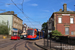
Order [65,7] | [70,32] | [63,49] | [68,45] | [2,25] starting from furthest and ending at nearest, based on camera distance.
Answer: [2,25], [65,7], [70,32], [68,45], [63,49]

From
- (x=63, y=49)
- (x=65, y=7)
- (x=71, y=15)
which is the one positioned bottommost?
(x=63, y=49)

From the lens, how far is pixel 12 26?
159 feet

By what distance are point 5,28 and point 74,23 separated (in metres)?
25.0

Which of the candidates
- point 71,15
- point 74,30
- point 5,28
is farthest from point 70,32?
point 5,28

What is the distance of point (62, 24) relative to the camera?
3481 centimetres

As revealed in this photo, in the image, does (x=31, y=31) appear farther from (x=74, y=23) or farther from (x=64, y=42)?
(x=64, y=42)

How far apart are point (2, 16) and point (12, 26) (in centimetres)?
689

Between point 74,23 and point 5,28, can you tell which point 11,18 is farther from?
point 74,23

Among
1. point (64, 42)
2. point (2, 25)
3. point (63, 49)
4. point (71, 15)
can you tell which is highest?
point (71, 15)

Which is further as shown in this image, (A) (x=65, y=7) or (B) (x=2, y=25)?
(B) (x=2, y=25)

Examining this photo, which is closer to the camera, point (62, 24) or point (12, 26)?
point (62, 24)

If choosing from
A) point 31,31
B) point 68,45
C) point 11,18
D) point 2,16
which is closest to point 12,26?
point 11,18

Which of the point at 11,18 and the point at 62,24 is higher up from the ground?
the point at 11,18

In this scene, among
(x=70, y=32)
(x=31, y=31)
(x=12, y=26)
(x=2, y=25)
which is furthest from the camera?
(x=12, y=26)
